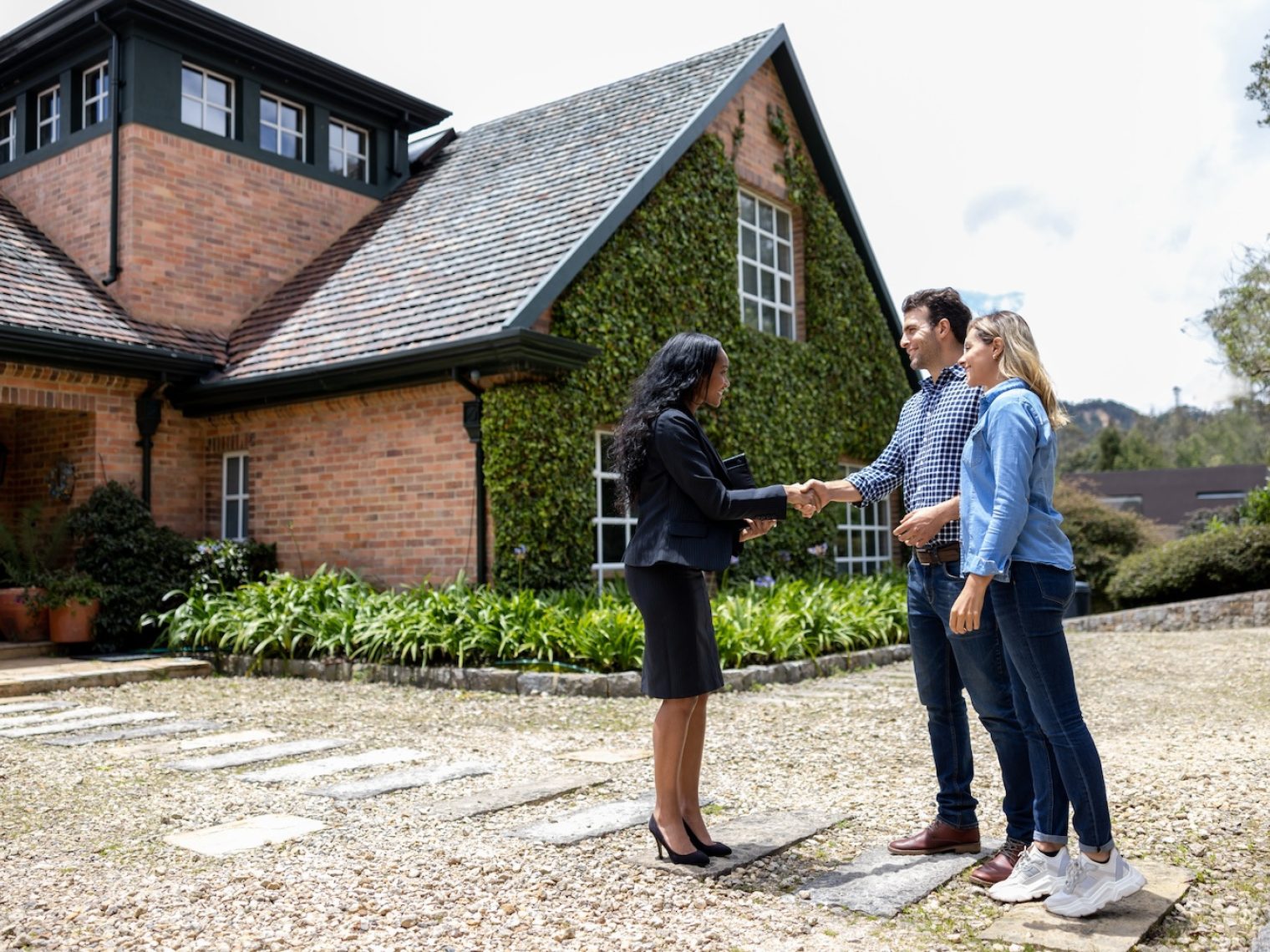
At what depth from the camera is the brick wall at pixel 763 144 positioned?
13164 mm

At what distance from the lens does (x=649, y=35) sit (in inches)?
562

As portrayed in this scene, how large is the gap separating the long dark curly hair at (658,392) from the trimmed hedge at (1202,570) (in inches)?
501

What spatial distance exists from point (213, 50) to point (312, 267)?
106 inches

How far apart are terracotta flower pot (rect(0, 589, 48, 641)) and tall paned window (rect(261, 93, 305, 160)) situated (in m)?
6.33

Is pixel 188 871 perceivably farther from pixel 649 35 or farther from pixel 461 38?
pixel 649 35

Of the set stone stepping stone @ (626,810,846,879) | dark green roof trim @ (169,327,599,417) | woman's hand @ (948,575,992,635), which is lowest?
stone stepping stone @ (626,810,846,879)

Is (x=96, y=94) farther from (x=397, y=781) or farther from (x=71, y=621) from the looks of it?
(x=397, y=781)

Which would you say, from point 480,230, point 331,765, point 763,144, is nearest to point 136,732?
point 331,765

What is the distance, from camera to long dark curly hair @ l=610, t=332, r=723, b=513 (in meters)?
3.57

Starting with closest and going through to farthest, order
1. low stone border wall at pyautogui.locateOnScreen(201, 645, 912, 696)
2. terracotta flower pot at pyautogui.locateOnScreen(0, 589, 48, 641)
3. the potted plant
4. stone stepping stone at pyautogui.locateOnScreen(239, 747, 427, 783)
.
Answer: stone stepping stone at pyautogui.locateOnScreen(239, 747, 427, 783)
low stone border wall at pyautogui.locateOnScreen(201, 645, 912, 696)
the potted plant
terracotta flower pot at pyautogui.locateOnScreen(0, 589, 48, 641)

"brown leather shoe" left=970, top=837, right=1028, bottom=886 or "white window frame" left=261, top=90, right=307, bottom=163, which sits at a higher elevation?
"white window frame" left=261, top=90, right=307, bottom=163

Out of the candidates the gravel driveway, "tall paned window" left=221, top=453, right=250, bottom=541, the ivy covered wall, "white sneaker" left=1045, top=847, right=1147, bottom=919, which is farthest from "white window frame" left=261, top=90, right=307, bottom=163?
"white sneaker" left=1045, top=847, right=1147, bottom=919

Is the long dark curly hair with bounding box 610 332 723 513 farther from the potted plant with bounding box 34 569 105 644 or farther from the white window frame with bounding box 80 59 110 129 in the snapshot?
the white window frame with bounding box 80 59 110 129

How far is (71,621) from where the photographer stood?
9562 millimetres
